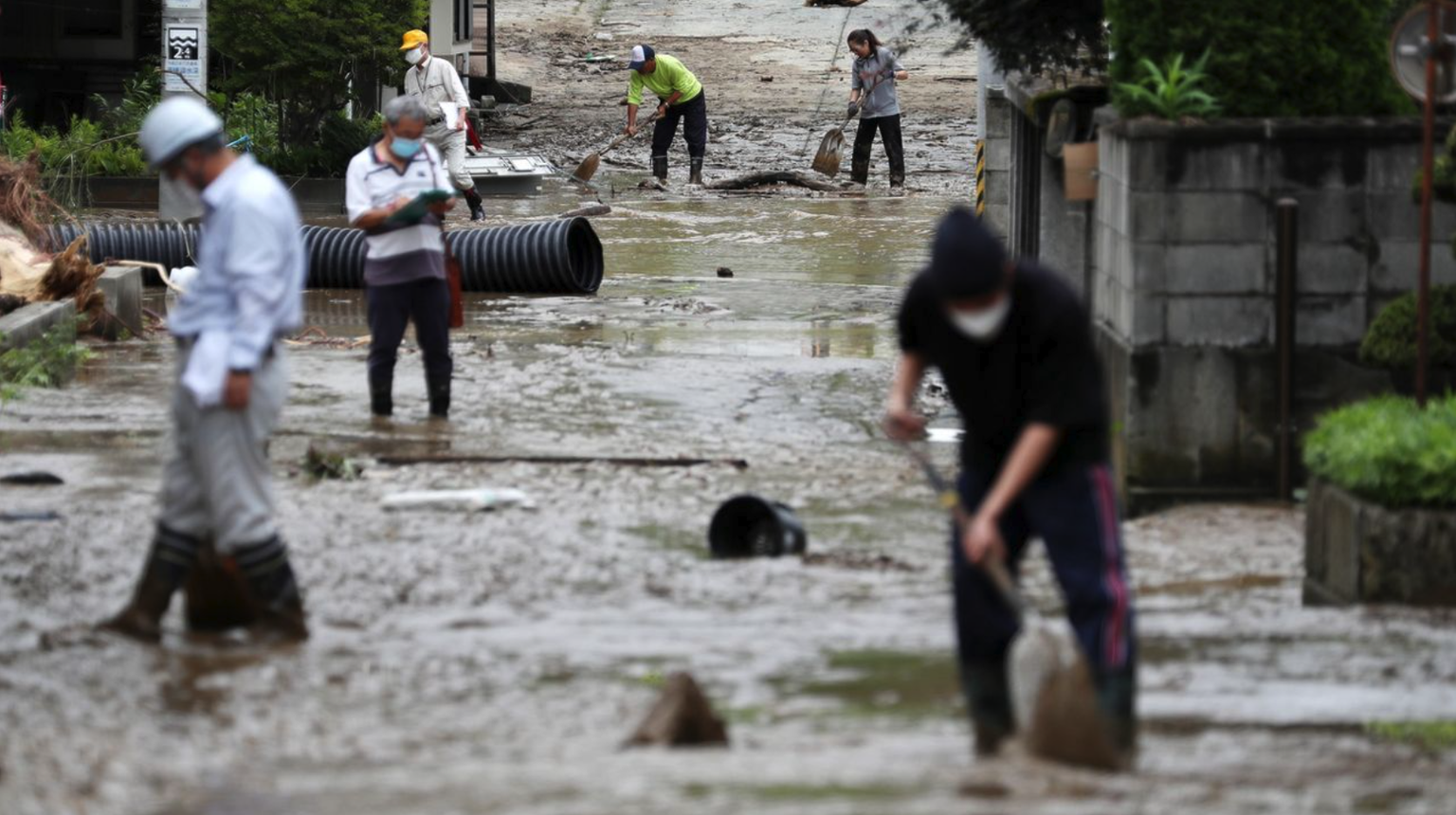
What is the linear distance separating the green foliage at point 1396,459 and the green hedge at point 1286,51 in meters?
2.38

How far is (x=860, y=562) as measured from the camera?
26.7ft

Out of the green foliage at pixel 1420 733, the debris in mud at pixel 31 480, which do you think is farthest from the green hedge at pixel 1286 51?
the debris in mud at pixel 31 480

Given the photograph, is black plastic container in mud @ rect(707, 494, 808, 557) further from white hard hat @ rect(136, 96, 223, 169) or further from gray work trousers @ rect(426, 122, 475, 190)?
gray work trousers @ rect(426, 122, 475, 190)

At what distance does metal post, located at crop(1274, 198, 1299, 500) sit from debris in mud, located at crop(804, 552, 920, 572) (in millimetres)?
2089

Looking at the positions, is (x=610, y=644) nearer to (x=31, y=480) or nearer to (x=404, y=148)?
(x=31, y=480)

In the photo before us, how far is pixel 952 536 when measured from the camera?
5.46 metres

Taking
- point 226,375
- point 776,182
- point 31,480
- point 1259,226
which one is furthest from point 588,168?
point 226,375

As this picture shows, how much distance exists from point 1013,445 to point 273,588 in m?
2.51

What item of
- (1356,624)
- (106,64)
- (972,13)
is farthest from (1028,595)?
(106,64)

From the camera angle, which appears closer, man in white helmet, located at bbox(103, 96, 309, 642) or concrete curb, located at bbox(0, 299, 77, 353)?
man in white helmet, located at bbox(103, 96, 309, 642)

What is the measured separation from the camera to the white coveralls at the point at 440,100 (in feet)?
65.9

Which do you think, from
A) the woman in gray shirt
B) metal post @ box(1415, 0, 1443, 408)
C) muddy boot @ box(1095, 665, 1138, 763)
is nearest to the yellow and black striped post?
metal post @ box(1415, 0, 1443, 408)

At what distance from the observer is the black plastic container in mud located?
817 cm

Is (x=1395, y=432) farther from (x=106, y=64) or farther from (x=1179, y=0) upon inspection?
(x=106, y=64)
